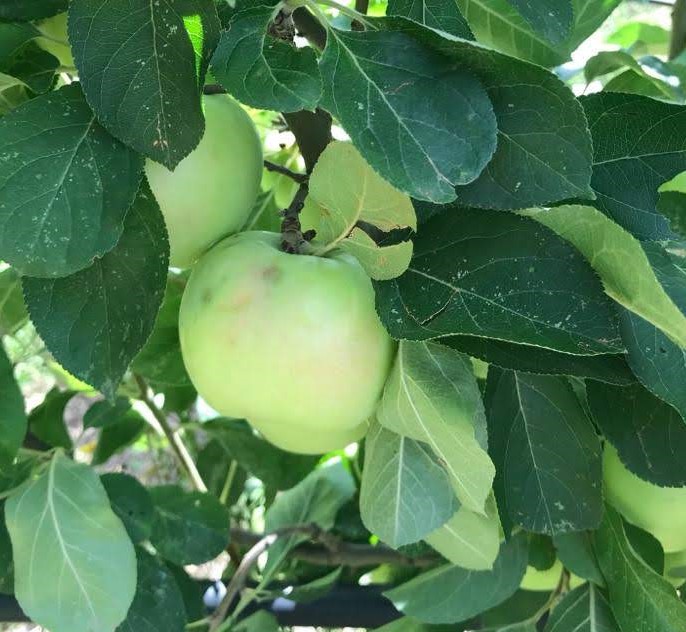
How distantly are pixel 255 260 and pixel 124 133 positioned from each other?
0.08 m

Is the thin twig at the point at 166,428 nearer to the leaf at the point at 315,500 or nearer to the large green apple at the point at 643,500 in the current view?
the leaf at the point at 315,500

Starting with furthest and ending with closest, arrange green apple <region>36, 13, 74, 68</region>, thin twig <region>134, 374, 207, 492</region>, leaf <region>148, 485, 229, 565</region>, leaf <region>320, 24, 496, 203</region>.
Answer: thin twig <region>134, 374, 207, 492</region>
leaf <region>148, 485, 229, 565</region>
green apple <region>36, 13, 74, 68</region>
leaf <region>320, 24, 496, 203</region>

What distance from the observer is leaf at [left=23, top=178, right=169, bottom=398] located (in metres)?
0.36

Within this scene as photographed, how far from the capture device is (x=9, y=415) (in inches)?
19.8

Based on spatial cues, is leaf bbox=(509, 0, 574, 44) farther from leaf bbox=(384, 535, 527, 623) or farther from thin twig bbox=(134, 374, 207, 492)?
thin twig bbox=(134, 374, 207, 492)

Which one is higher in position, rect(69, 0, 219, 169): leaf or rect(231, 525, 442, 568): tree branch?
rect(69, 0, 219, 169): leaf

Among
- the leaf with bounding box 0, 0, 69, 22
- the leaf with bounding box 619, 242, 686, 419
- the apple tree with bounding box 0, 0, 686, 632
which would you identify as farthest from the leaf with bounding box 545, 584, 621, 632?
the leaf with bounding box 0, 0, 69, 22

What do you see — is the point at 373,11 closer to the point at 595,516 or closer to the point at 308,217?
the point at 308,217

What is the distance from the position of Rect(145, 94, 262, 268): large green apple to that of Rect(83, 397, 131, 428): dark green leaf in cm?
31

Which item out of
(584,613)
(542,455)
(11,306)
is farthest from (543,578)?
(11,306)

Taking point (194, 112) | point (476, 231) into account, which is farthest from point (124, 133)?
point (476, 231)

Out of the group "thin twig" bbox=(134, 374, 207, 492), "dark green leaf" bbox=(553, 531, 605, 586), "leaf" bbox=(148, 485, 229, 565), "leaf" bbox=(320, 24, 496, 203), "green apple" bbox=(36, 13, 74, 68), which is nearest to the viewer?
"leaf" bbox=(320, 24, 496, 203)

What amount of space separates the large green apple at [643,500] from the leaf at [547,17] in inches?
10.3

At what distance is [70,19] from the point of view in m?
0.32
